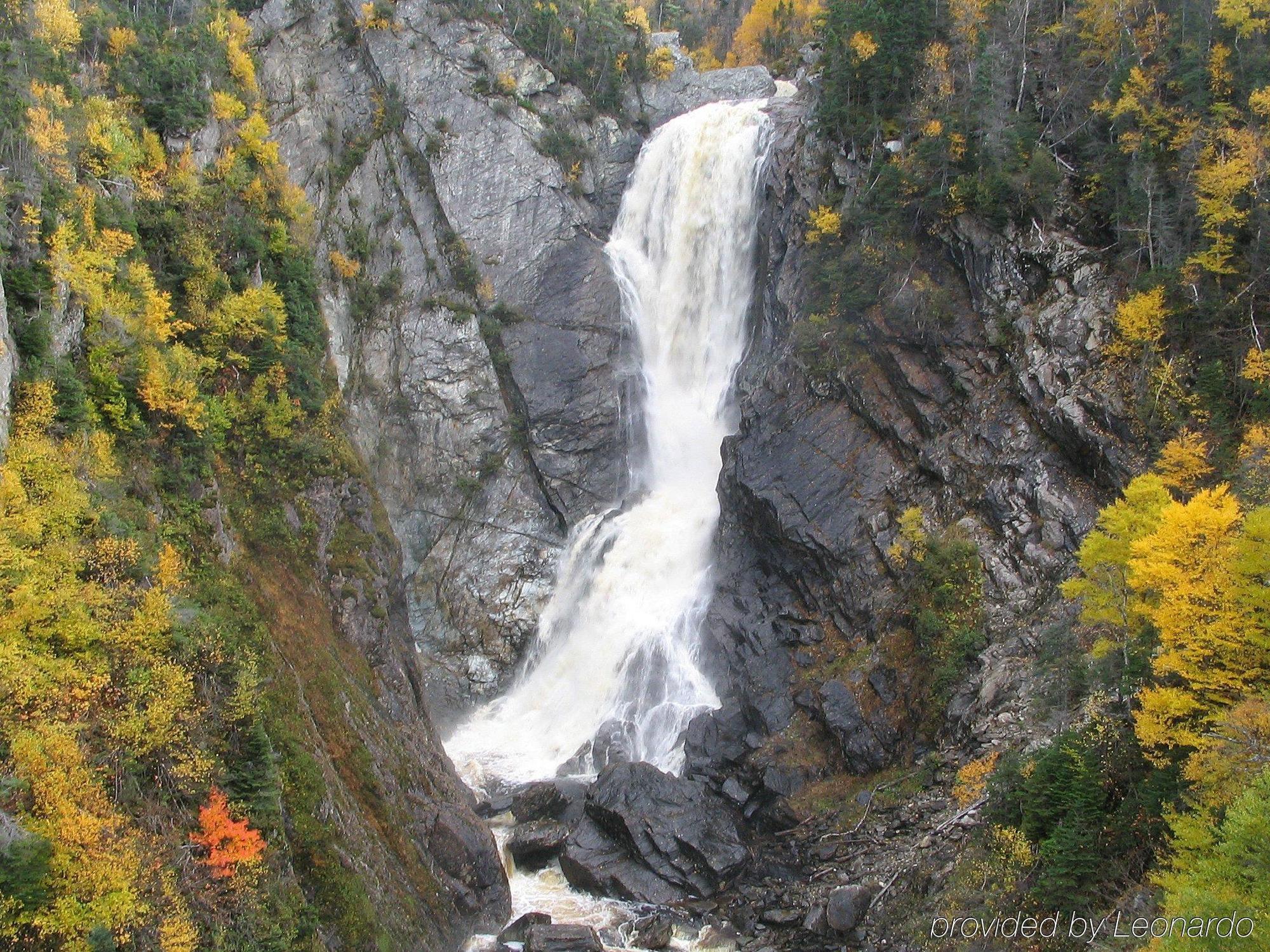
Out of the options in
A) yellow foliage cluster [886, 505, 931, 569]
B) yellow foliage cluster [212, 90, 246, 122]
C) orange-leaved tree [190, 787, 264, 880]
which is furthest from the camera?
yellow foliage cluster [212, 90, 246, 122]

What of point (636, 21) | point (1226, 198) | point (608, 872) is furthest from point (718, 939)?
point (636, 21)

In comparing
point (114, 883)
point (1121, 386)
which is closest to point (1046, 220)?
point (1121, 386)

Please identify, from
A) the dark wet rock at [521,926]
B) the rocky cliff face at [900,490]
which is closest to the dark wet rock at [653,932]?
the dark wet rock at [521,926]

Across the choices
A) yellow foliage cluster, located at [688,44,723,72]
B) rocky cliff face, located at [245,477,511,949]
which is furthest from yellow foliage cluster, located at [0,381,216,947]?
yellow foliage cluster, located at [688,44,723,72]

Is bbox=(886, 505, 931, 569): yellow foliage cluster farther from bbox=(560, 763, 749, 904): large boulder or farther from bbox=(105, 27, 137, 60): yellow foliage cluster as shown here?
bbox=(105, 27, 137, 60): yellow foliage cluster

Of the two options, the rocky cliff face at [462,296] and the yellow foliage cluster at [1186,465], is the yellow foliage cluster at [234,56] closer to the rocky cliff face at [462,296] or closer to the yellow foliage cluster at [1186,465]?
the rocky cliff face at [462,296]

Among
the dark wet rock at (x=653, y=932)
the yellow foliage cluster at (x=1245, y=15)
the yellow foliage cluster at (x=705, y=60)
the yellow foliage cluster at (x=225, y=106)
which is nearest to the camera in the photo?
the dark wet rock at (x=653, y=932)

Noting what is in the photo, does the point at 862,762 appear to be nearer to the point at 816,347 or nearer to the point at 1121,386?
the point at 1121,386
